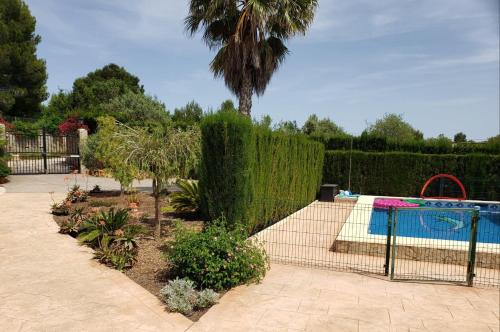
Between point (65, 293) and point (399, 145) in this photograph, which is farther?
point (399, 145)

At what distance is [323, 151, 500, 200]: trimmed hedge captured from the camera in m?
16.0

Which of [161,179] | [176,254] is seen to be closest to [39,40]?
[161,179]

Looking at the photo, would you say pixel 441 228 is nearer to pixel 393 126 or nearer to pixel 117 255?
pixel 117 255

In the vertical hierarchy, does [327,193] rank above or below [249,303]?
above

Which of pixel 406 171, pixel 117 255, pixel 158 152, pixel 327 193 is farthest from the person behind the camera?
pixel 406 171

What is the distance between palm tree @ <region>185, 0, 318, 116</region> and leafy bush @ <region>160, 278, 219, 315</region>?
30.2ft

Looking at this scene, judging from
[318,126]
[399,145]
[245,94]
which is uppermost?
[318,126]

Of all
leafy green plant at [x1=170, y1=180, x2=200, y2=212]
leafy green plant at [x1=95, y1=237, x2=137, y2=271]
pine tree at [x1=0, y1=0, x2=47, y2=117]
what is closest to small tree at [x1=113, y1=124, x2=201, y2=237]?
leafy green plant at [x1=95, y1=237, x2=137, y2=271]

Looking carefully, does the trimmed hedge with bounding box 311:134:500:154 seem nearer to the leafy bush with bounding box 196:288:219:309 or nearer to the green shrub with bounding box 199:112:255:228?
the green shrub with bounding box 199:112:255:228

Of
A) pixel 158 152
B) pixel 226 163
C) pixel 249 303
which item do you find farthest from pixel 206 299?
pixel 158 152

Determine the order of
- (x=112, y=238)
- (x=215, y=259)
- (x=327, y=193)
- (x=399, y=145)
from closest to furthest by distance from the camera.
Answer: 1. (x=215, y=259)
2. (x=112, y=238)
3. (x=327, y=193)
4. (x=399, y=145)

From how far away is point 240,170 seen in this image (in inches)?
272

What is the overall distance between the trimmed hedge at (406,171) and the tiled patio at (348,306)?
1213 cm

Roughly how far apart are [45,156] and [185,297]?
1738 cm
